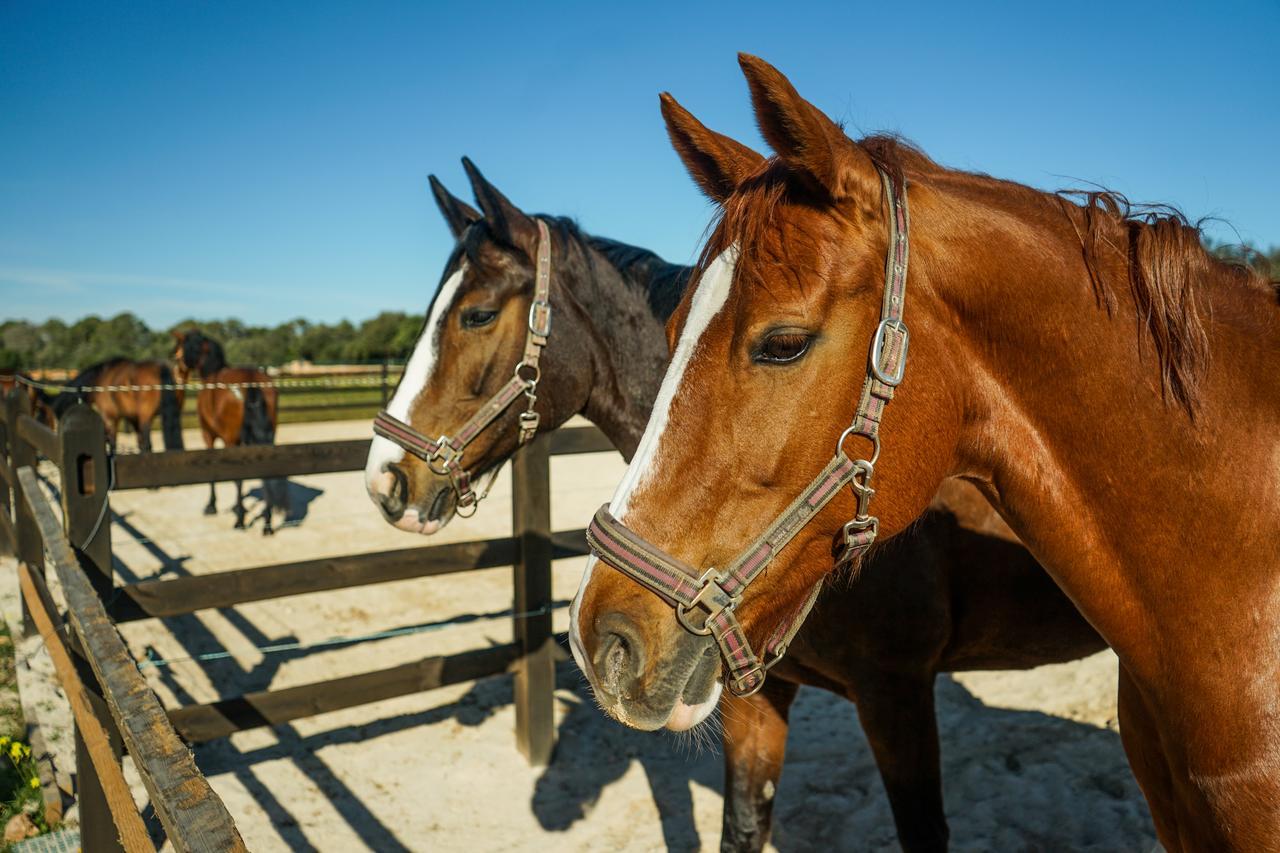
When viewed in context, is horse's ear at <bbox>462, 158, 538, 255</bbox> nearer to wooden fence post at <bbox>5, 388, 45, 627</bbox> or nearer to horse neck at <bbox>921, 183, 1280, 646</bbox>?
horse neck at <bbox>921, 183, 1280, 646</bbox>

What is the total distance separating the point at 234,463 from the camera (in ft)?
12.5

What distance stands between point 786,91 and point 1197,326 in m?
0.85

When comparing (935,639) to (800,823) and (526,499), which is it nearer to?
(800,823)

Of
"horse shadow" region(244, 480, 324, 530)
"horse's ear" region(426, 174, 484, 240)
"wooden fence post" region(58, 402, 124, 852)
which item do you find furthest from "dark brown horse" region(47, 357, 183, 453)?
"horse's ear" region(426, 174, 484, 240)

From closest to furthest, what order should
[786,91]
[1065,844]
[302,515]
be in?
[786,91], [1065,844], [302,515]

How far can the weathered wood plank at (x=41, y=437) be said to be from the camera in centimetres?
377

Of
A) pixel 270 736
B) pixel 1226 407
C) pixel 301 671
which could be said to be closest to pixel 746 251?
pixel 1226 407

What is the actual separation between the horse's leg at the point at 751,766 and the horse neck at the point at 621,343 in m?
1.06

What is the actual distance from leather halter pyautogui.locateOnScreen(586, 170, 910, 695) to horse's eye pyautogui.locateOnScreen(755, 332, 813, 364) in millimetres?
115

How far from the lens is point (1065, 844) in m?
3.31

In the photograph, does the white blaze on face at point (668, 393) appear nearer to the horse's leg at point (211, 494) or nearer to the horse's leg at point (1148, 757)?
the horse's leg at point (1148, 757)

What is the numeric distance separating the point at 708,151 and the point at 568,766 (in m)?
3.57

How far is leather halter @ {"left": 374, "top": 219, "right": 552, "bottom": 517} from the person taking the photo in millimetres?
2812

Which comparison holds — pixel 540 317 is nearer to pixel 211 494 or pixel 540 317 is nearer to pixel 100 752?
pixel 100 752
